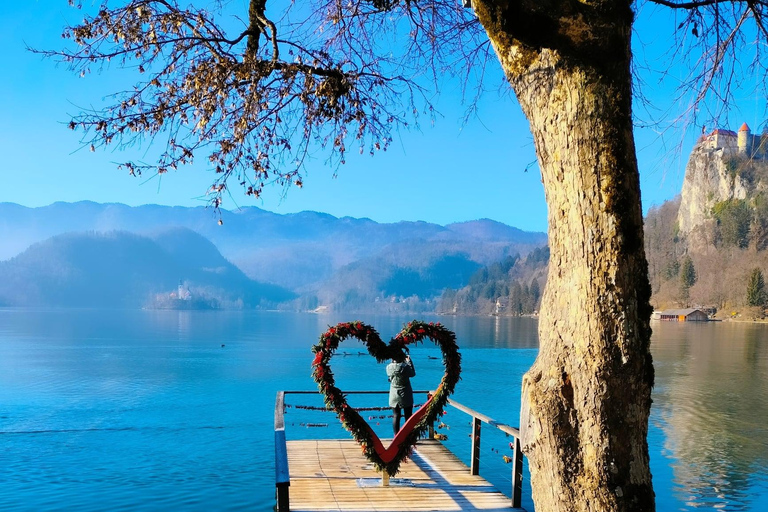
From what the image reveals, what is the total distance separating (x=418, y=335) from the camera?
10305 mm

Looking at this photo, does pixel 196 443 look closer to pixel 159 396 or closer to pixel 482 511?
pixel 159 396

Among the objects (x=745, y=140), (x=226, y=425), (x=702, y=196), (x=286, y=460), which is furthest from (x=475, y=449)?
(x=702, y=196)

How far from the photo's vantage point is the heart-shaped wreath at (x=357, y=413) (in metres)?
9.95

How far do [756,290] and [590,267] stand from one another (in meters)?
153

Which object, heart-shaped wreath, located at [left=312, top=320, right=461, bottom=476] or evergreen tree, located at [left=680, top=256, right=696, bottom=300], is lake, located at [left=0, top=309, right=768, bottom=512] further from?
evergreen tree, located at [left=680, top=256, right=696, bottom=300]

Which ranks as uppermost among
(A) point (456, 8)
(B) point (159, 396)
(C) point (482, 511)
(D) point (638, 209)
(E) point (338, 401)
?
(A) point (456, 8)

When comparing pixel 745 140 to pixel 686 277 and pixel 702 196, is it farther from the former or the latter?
pixel 702 196

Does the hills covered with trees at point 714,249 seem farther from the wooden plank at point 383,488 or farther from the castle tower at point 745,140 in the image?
the castle tower at point 745,140

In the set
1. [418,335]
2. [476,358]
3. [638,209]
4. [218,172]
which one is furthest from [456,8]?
[476,358]

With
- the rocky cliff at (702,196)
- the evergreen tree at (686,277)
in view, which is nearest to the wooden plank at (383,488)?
the evergreen tree at (686,277)

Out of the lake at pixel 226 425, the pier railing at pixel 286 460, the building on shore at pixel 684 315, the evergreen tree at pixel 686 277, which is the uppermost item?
the evergreen tree at pixel 686 277

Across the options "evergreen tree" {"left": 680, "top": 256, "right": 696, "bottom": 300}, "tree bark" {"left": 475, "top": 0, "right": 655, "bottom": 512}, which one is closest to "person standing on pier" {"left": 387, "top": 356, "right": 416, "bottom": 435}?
"tree bark" {"left": 475, "top": 0, "right": 655, "bottom": 512}

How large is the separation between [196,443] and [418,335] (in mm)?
20176

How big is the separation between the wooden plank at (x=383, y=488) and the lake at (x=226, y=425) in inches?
54.1
